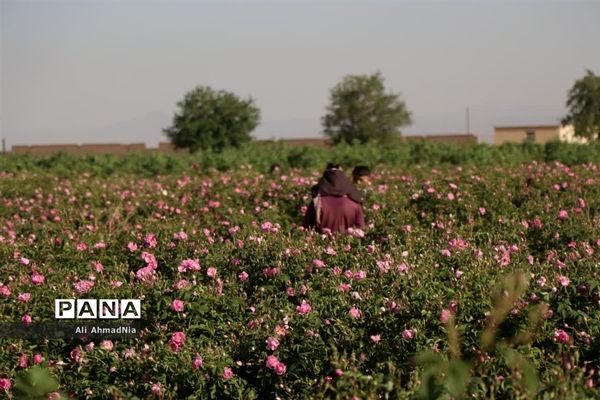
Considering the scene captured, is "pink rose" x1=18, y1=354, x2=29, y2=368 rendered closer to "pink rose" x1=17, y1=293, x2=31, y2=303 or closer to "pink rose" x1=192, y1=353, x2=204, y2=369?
"pink rose" x1=17, y1=293, x2=31, y2=303

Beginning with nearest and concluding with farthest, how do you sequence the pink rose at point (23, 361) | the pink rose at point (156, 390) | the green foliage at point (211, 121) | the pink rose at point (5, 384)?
the pink rose at point (156, 390) → the pink rose at point (5, 384) → the pink rose at point (23, 361) → the green foliage at point (211, 121)

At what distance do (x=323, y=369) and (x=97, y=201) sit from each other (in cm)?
880

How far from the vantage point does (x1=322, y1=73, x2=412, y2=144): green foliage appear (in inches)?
2564

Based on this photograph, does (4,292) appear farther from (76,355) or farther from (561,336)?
(561,336)

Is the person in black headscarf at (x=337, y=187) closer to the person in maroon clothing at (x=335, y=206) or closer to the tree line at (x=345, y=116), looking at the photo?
the person in maroon clothing at (x=335, y=206)

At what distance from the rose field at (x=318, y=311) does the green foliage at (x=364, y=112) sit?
5607cm

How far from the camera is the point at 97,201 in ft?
39.6

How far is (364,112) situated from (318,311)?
201 feet

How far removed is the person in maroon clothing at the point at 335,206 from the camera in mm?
8391

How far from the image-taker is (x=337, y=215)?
838cm

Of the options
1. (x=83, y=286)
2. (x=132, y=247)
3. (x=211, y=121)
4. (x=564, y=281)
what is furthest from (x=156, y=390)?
(x=211, y=121)

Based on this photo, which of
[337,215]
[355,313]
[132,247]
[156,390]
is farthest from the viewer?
[337,215]

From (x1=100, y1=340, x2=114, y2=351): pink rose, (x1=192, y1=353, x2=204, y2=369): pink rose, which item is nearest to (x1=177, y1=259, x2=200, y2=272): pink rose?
(x1=100, y1=340, x2=114, y2=351): pink rose

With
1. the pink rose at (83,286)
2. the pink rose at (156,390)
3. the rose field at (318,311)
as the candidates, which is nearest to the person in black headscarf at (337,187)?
the rose field at (318,311)
